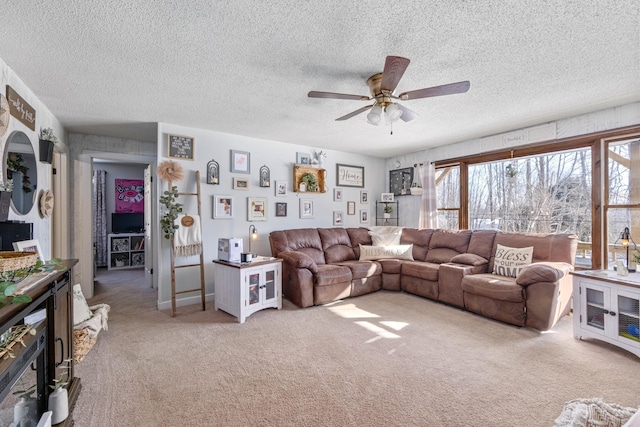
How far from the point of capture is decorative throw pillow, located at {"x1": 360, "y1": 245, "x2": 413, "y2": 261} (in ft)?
15.5

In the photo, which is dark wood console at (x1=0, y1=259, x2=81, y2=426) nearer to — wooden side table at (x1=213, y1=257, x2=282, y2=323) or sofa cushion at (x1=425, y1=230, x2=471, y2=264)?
wooden side table at (x1=213, y1=257, x2=282, y2=323)

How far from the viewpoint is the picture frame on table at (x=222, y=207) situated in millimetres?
4125

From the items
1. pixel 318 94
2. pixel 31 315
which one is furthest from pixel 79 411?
pixel 318 94

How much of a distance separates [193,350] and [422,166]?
179 inches

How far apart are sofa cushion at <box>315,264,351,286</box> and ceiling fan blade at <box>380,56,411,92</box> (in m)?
2.43

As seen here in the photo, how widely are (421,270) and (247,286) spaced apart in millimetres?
2417

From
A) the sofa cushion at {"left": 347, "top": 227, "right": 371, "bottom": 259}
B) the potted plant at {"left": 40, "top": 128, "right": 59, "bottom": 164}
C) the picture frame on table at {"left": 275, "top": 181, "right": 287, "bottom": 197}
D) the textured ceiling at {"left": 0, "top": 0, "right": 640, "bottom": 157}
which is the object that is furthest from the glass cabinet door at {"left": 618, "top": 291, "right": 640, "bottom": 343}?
the potted plant at {"left": 40, "top": 128, "right": 59, "bottom": 164}

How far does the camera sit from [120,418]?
1741mm

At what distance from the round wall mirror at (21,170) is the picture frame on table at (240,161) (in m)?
2.12

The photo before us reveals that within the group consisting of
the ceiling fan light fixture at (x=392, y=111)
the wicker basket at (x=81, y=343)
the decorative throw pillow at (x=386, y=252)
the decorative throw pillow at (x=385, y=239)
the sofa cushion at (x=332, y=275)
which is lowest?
the wicker basket at (x=81, y=343)

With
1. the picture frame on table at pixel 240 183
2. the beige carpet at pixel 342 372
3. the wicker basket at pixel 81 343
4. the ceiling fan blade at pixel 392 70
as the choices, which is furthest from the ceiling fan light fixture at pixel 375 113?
the wicker basket at pixel 81 343

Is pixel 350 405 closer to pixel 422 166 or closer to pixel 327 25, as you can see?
pixel 327 25

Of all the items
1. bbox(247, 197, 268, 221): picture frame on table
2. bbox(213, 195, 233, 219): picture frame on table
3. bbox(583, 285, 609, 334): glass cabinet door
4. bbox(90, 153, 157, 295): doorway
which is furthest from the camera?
bbox(90, 153, 157, 295): doorway

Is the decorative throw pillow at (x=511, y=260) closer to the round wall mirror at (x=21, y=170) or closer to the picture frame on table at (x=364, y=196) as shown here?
the picture frame on table at (x=364, y=196)
